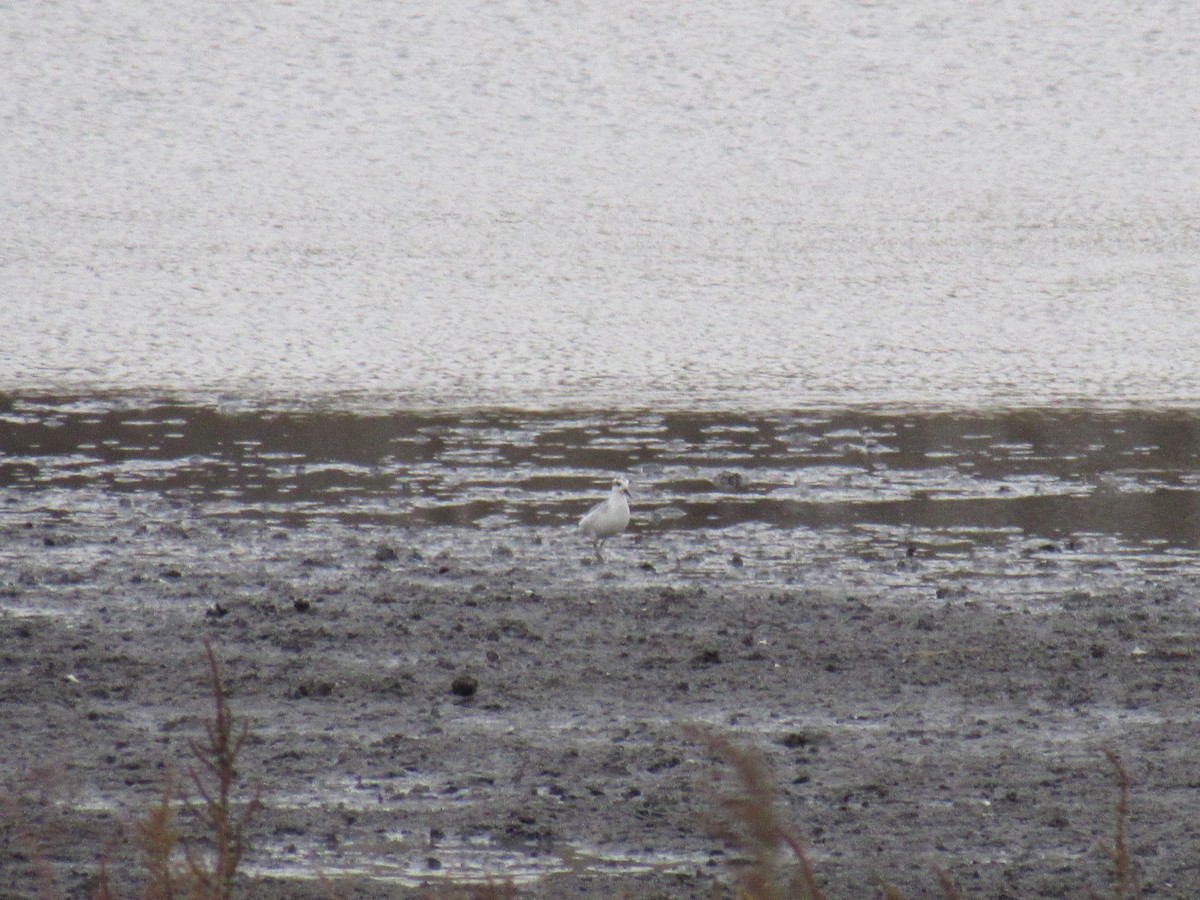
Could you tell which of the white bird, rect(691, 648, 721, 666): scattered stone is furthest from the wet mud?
the white bird

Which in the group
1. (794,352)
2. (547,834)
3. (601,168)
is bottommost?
(547,834)

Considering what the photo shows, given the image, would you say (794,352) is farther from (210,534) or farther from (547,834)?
(547,834)

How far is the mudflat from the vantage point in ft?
16.6

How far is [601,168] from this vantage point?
71.2 feet

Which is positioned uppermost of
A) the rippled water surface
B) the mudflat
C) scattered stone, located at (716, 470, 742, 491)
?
the rippled water surface

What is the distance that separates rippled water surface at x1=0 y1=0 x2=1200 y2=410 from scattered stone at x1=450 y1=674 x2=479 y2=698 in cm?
743

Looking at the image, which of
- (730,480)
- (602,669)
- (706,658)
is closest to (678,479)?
(730,480)

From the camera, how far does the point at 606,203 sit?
68.3ft

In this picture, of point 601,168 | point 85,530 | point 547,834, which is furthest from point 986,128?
point 547,834

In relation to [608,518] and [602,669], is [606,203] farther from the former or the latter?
[602,669]

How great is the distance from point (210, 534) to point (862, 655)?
4219mm

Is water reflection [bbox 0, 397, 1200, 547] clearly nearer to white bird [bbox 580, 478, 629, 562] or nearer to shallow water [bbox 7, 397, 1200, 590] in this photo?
shallow water [bbox 7, 397, 1200, 590]

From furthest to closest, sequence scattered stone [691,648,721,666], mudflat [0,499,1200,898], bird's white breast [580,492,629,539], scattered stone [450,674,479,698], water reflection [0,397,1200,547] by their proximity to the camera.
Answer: water reflection [0,397,1200,547] → bird's white breast [580,492,629,539] → scattered stone [691,648,721,666] → scattered stone [450,674,479,698] → mudflat [0,499,1200,898]

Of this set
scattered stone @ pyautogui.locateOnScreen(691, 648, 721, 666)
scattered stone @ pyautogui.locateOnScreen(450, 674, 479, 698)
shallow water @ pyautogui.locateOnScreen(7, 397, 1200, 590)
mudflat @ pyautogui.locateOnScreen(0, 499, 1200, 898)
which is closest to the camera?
mudflat @ pyautogui.locateOnScreen(0, 499, 1200, 898)
